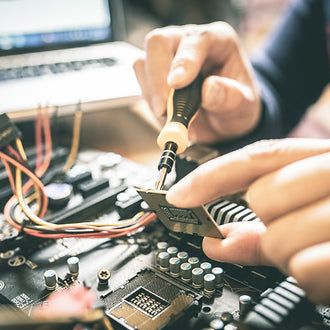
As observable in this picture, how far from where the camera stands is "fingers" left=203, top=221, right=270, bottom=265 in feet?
1.50

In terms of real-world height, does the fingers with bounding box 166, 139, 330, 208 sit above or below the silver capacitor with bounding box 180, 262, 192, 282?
above

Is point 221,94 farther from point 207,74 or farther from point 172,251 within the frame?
point 172,251

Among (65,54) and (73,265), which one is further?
(65,54)

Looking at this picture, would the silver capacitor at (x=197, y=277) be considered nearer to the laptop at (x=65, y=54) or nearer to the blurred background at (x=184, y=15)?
the laptop at (x=65, y=54)

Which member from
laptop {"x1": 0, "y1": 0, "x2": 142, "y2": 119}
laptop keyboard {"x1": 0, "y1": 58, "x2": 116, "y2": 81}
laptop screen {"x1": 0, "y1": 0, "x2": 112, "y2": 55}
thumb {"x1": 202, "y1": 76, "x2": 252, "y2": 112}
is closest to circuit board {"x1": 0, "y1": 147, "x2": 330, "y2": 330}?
thumb {"x1": 202, "y1": 76, "x2": 252, "y2": 112}

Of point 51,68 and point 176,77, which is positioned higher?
point 176,77

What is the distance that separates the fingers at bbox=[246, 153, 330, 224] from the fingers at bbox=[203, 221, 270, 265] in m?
0.07

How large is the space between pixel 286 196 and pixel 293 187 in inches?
0.4

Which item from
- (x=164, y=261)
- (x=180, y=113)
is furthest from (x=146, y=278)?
(x=180, y=113)

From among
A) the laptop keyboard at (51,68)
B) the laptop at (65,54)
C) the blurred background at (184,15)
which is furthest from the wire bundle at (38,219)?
the blurred background at (184,15)

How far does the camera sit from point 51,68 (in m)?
1.28

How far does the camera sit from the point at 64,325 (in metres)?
0.28

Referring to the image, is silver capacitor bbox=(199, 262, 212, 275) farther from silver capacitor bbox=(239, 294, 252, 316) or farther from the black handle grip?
the black handle grip

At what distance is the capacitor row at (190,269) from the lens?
1.54 ft
